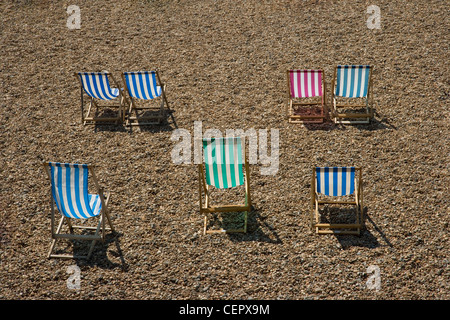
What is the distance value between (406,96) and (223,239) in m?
3.99

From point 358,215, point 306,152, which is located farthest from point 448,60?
point 358,215

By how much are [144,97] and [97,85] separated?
736mm

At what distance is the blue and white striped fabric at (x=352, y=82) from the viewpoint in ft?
23.7

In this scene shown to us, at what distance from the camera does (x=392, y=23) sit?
9438 mm

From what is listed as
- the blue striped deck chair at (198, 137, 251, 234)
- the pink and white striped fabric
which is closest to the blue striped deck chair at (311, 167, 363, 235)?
the blue striped deck chair at (198, 137, 251, 234)

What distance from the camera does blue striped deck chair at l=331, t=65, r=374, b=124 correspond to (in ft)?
23.7

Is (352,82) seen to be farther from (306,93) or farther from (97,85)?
(97,85)

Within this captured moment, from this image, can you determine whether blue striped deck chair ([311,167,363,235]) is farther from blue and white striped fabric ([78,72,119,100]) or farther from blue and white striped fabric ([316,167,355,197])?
blue and white striped fabric ([78,72,119,100])

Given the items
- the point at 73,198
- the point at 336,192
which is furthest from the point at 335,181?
the point at 73,198

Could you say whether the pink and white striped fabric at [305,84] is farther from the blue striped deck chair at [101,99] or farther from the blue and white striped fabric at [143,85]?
the blue striped deck chair at [101,99]

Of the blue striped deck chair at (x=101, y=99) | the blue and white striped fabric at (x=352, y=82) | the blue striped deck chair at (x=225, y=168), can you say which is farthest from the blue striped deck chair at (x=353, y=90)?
the blue striped deck chair at (x=101, y=99)

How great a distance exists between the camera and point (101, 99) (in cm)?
779

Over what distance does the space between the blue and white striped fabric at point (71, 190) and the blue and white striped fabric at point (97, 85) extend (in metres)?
2.24
